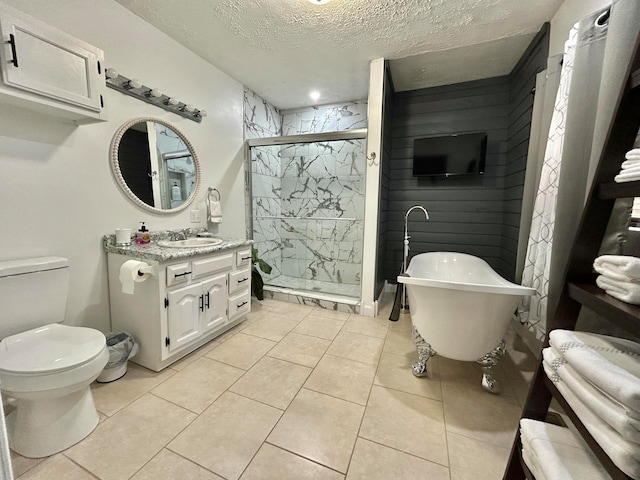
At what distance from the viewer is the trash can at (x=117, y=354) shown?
5.52 feet

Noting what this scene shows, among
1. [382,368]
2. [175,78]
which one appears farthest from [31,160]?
[382,368]

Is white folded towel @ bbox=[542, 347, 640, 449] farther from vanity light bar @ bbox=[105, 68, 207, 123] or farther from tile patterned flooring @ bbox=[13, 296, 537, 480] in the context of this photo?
vanity light bar @ bbox=[105, 68, 207, 123]

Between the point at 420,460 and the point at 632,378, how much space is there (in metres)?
Result: 1.01

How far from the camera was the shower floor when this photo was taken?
3.36m

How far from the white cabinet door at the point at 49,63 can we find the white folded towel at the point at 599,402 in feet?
8.12

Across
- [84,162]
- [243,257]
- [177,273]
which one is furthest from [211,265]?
[84,162]

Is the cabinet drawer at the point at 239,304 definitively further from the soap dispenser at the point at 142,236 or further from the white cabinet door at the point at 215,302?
the soap dispenser at the point at 142,236

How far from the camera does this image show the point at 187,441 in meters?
Answer: 1.31

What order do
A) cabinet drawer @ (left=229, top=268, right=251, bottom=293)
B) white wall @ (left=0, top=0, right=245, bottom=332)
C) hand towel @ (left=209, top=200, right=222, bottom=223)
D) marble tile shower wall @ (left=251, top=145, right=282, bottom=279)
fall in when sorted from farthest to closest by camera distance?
marble tile shower wall @ (left=251, top=145, right=282, bottom=279) < hand towel @ (left=209, top=200, right=222, bottom=223) < cabinet drawer @ (left=229, top=268, right=251, bottom=293) < white wall @ (left=0, top=0, right=245, bottom=332)

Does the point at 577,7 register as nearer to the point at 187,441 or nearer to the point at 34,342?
the point at 187,441

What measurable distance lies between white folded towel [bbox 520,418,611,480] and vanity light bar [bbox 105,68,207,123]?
2880mm

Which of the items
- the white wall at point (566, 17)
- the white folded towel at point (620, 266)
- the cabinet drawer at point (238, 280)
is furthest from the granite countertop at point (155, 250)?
the white wall at point (566, 17)

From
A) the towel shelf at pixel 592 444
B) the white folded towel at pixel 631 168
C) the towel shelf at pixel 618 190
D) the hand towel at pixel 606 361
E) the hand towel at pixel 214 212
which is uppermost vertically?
the white folded towel at pixel 631 168

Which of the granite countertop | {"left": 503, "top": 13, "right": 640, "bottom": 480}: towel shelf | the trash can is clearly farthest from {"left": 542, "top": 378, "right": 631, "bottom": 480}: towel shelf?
the trash can
